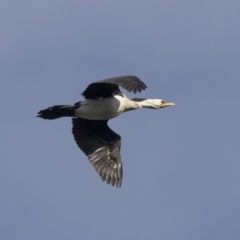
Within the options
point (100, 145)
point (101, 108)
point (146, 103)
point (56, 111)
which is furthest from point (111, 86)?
point (100, 145)

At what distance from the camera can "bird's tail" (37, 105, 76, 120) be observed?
936 inches

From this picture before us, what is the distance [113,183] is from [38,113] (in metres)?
2.53

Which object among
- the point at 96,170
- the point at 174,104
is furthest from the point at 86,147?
the point at 174,104

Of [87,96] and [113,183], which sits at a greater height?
[87,96]

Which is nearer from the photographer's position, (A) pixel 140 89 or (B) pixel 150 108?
(A) pixel 140 89

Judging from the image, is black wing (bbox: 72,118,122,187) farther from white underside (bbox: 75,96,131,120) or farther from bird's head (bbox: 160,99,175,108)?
bird's head (bbox: 160,99,175,108)

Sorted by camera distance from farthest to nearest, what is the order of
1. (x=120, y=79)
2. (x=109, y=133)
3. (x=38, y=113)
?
(x=109, y=133), (x=38, y=113), (x=120, y=79)

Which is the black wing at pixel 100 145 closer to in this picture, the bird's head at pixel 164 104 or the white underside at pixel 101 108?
the white underside at pixel 101 108

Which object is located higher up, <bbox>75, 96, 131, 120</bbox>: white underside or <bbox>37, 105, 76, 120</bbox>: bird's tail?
<bbox>75, 96, 131, 120</bbox>: white underside

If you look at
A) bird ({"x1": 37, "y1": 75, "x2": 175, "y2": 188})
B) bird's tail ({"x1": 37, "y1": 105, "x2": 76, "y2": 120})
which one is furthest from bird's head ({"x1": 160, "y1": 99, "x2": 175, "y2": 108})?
bird's tail ({"x1": 37, "y1": 105, "x2": 76, "y2": 120})

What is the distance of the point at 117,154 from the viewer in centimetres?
2520

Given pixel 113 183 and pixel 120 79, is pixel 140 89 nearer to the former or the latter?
pixel 120 79

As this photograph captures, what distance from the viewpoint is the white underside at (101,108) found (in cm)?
2384

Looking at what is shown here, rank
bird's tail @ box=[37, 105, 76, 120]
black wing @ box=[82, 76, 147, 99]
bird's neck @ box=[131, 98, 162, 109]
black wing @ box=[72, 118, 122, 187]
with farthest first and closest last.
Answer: black wing @ box=[72, 118, 122, 187]
bird's neck @ box=[131, 98, 162, 109]
bird's tail @ box=[37, 105, 76, 120]
black wing @ box=[82, 76, 147, 99]
